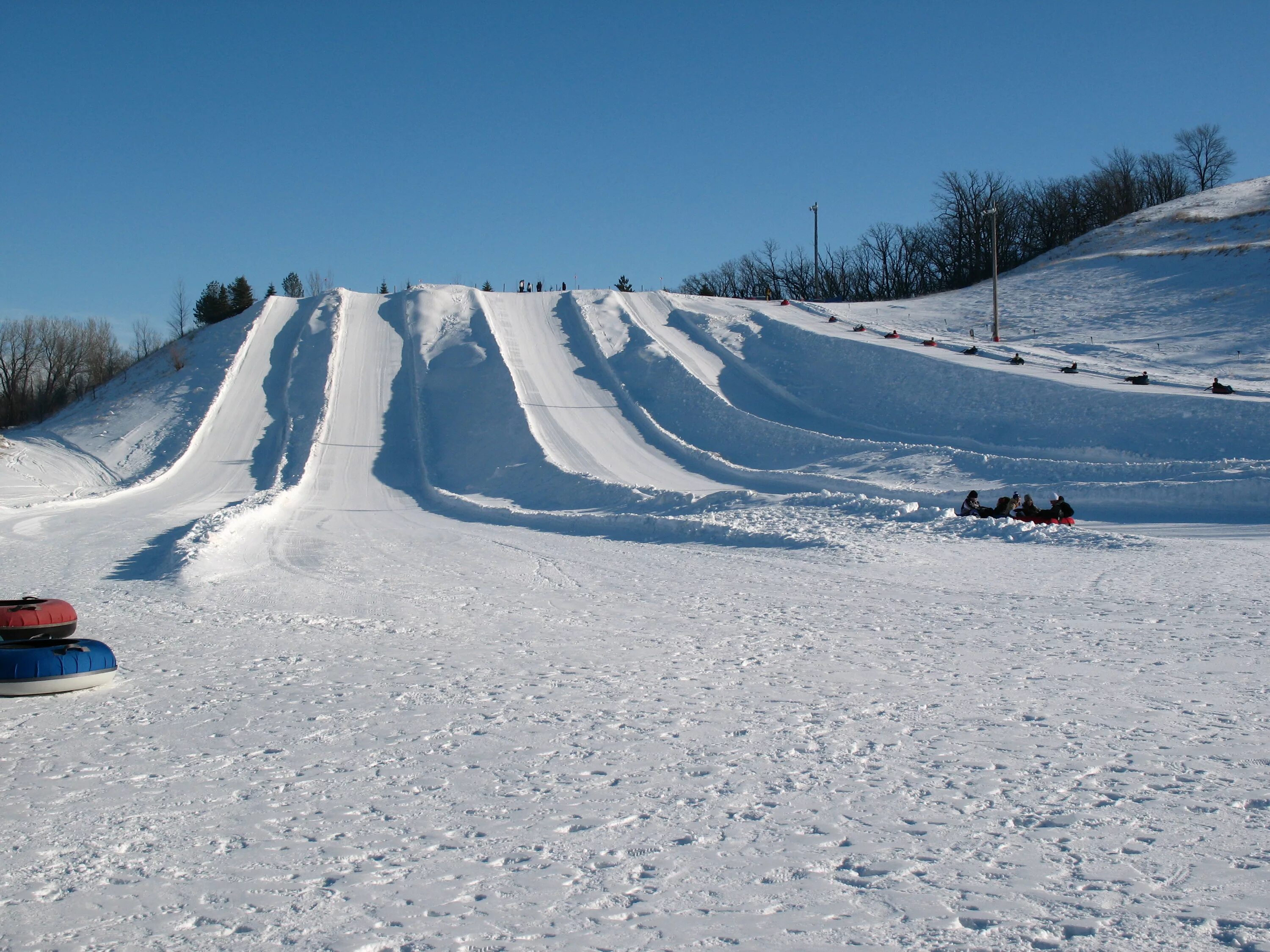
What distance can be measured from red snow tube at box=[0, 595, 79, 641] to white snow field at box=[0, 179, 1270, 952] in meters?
0.56

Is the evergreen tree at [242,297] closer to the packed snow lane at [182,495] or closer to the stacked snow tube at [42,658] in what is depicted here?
the packed snow lane at [182,495]

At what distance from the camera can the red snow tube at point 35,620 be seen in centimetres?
764

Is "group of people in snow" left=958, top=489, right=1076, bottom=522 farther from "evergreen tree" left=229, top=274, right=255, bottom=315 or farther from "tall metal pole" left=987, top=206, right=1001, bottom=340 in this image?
"evergreen tree" left=229, top=274, right=255, bottom=315

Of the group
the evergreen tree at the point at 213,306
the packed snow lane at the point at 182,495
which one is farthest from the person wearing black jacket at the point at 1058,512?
the evergreen tree at the point at 213,306

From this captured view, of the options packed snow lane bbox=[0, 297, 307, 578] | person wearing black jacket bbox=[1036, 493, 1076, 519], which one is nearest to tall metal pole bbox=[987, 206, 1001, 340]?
person wearing black jacket bbox=[1036, 493, 1076, 519]

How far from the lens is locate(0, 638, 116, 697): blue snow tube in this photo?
6.86 m

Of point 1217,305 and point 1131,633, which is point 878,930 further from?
point 1217,305

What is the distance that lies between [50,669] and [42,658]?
102 mm

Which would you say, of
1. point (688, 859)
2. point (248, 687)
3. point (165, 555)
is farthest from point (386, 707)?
point (165, 555)

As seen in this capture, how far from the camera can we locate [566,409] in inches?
1112

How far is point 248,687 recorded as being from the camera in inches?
283

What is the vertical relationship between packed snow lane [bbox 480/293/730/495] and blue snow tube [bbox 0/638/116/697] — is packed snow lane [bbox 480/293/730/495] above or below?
above

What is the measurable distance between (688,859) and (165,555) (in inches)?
493

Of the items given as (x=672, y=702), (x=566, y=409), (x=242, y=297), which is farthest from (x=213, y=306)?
(x=672, y=702)
